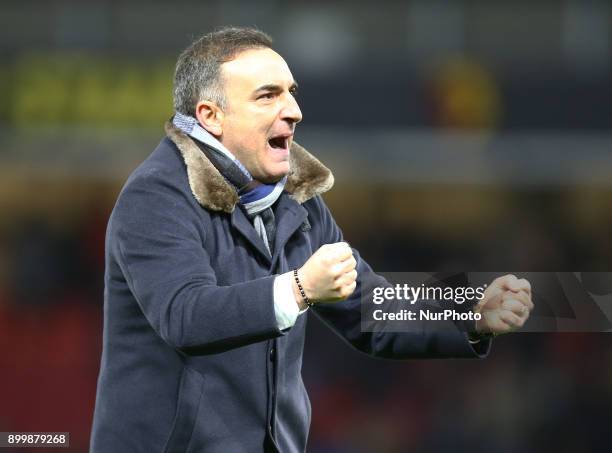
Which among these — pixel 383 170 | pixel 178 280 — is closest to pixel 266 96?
pixel 178 280

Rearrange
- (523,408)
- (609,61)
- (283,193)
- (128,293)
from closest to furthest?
(128,293)
(283,193)
(523,408)
(609,61)

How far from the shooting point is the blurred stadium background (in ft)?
31.1

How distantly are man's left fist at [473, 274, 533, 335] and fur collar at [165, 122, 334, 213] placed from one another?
23.6 inches

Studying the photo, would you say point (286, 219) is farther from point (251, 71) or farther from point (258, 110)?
point (251, 71)

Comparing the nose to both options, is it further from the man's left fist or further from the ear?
the man's left fist

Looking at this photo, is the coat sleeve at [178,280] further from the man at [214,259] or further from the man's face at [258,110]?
the man's face at [258,110]

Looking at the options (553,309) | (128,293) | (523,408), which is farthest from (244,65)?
(523,408)

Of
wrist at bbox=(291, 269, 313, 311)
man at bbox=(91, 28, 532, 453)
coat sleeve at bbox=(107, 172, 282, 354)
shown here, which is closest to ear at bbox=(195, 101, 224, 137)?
man at bbox=(91, 28, 532, 453)

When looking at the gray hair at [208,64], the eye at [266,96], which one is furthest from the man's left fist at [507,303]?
the gray hair at [208,64]

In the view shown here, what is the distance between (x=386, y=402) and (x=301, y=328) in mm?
6183

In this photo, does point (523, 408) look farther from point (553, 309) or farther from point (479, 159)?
point (553, 309)

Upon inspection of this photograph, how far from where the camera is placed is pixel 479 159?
400 inches

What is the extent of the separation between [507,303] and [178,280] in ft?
3.19

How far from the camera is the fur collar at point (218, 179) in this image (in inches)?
131
